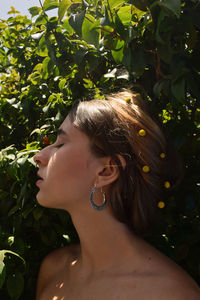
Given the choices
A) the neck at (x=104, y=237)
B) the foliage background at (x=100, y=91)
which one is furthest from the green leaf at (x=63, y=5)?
the neck at (x=104, y=237)

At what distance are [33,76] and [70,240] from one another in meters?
0.97

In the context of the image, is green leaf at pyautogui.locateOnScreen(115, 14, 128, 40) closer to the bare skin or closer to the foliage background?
the foliage background

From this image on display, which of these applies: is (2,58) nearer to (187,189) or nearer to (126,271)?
(187,189)

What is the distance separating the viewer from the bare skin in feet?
5.20

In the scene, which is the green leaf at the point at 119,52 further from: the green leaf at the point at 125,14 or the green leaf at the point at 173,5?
the green leaf at the point at 173,5

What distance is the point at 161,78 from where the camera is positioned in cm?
167

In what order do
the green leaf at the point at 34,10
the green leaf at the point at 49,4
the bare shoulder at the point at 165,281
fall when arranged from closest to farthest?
the bare shoulder at the point at 165,281 < the green leaf at the point at 49,4 < the green leaf at the point at 34,10

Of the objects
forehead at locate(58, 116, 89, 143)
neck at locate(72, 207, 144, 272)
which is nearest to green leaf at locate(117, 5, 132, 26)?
forehead at locate(58, 116, 89, 143)

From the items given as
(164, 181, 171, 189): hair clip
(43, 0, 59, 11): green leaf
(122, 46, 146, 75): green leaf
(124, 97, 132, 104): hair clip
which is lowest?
(164, 181, 171, 189): hair clip

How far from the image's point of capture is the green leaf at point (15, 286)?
5.47 ft

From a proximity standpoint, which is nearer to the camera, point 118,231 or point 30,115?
point 118,231

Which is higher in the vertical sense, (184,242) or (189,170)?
(189,170)

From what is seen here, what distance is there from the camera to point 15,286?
5.49 ft

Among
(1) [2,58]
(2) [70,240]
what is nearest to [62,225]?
(2) [70,240]
